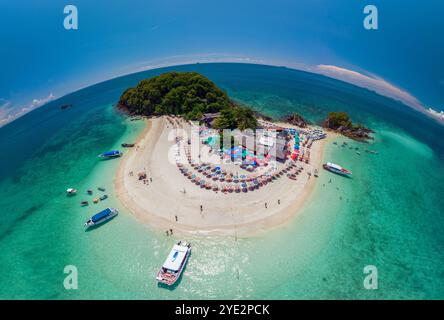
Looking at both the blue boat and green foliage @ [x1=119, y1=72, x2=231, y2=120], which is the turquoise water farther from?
green foliage @ [x1=119, y1=72, x2=231, y2=120]

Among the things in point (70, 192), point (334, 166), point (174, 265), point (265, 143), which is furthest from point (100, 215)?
point (334, 166)

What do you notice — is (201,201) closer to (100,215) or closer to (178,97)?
(100,215)

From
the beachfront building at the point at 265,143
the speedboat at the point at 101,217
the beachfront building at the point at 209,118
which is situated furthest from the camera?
the beachfront building at the point at 209,118

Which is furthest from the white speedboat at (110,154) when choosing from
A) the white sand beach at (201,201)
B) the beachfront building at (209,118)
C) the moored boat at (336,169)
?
the moored boat at (336,169)

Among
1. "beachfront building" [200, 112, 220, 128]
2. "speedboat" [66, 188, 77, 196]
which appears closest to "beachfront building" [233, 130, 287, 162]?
"beachfront building" [200, 112, 220, 128]

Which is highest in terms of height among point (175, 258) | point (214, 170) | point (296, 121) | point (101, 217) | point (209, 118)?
point (209, 118)

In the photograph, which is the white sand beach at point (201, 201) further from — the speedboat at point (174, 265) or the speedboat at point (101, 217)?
the speedboat at point (174, 265)
